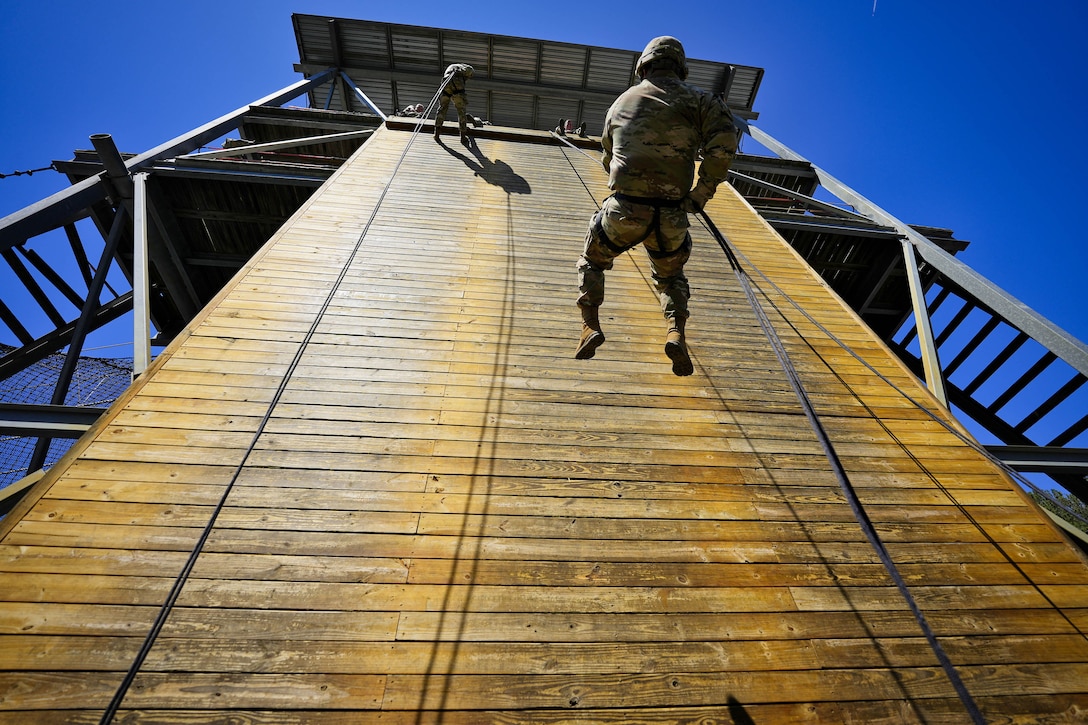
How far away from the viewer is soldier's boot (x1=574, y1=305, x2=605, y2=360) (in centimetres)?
301

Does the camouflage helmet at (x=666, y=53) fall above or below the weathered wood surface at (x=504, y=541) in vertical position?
above

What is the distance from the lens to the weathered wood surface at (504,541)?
6.48ft

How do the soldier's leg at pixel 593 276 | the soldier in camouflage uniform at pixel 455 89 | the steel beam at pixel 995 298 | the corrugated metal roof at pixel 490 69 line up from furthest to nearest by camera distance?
the corrugated metal roof at pixel 490 69
the soldier in camouflage uniform at pixel 455 89
the steel beam at pixel 995 298
the soldier's leg at pixel 593 276

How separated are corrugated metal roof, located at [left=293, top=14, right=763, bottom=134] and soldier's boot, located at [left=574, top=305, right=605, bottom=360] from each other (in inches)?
601

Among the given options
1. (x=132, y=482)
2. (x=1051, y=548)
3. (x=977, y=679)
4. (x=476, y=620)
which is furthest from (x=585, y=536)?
(x=1051, y=548)

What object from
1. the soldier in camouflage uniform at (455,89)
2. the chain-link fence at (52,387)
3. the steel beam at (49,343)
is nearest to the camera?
the steel beam at (49,343)

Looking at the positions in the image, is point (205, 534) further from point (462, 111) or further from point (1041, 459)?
point (462, 111)

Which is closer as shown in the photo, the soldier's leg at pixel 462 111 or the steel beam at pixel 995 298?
the steel beam at pixel 995 298

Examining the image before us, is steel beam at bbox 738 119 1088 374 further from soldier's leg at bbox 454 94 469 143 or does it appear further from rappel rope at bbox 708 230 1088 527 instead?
soldier's leg at bbox 454 94 469 143

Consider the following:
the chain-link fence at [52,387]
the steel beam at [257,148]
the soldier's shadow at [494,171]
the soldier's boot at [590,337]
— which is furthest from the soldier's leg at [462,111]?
the chain-link fence at [52,387]

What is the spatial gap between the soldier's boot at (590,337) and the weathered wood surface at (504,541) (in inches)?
23.4

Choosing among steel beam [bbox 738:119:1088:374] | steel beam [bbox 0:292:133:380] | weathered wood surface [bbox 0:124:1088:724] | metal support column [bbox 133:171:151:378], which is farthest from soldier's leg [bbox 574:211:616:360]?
steel beam [bbox 0:292:133:380]

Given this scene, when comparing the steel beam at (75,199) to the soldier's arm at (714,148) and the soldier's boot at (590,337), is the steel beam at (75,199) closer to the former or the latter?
the soldier's boot at (590,337)

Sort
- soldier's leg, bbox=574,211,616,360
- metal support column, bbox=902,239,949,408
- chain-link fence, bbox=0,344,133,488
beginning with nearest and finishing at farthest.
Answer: soldier's leg, bbox=574,211,616,360
metal support column, bbox=902,239,949,408
chain-link fence, bbox=0,344,133,488
